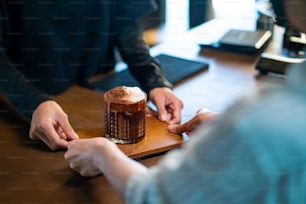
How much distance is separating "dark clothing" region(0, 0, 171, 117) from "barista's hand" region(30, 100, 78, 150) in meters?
0.05

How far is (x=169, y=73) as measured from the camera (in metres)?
1.19

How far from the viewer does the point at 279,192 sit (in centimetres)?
52

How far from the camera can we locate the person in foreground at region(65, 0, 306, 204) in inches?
18.7

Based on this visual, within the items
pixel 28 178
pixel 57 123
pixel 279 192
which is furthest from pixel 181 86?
pixel 279 192

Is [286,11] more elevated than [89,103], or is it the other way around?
[286,11]

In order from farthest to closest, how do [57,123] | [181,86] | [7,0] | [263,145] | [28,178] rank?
[181,86] → [7,0] → [57,123] → [28,178] → [263,145]

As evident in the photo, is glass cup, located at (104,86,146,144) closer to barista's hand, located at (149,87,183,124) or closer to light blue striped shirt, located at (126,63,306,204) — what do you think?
barista's hand, located at (149,87,183,124)

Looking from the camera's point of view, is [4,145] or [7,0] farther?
[7,0]

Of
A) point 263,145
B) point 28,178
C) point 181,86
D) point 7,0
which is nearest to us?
point 263,145

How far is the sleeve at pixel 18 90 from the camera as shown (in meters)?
0.95

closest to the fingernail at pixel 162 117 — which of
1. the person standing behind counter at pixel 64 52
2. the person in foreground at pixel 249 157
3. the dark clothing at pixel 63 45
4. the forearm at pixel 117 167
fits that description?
the person standing behind counter at pixel 64 52

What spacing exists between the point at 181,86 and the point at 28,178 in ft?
1.53

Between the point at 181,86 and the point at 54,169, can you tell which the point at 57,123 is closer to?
the point at 54,169

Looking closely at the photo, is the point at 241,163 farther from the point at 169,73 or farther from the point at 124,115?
the point at 169,73
